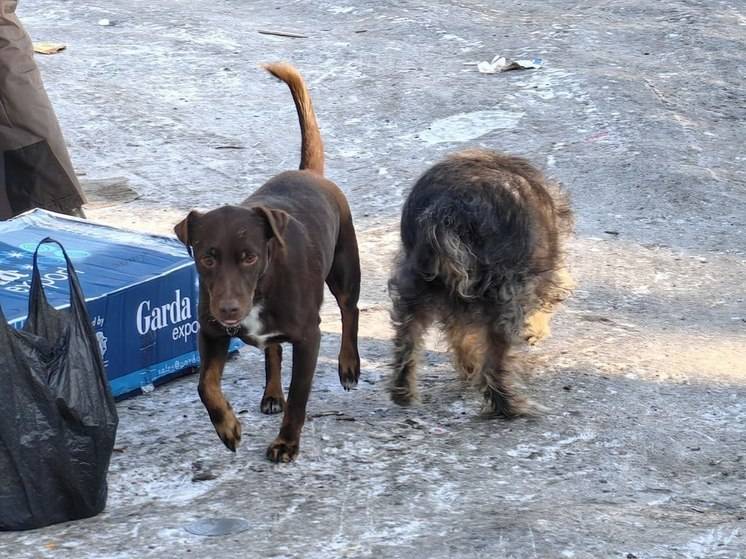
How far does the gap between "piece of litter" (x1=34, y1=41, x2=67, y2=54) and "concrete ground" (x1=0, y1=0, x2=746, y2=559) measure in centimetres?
13

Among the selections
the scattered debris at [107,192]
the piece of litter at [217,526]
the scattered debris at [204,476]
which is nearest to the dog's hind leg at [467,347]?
the scattered debris at [204,476]

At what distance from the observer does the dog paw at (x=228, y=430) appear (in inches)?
188

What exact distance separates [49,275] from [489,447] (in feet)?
6.68

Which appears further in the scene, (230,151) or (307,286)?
(230,151)

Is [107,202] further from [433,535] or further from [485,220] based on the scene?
[433,535]

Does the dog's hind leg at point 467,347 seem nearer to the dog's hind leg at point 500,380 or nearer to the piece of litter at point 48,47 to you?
the dog's hind leg at point 500,380

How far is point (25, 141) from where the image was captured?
6930 millimetres

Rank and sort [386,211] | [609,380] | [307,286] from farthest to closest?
Result: [386,211] < [609,380] < [307,286]

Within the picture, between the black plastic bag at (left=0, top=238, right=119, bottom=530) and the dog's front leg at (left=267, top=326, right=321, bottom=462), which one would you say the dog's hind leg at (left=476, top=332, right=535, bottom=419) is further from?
the black plastic bag at (left=0, top=238, right=119, bottom=530)

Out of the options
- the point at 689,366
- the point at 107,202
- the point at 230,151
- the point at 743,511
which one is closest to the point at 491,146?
the point at 230,151

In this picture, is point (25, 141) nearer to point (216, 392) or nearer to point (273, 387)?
point (273, 387)

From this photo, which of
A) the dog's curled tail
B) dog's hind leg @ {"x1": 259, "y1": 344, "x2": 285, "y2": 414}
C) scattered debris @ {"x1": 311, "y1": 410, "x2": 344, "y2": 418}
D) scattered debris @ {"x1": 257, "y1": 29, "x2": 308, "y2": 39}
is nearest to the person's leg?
the dog's curled tail

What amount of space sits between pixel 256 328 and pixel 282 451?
51 cm

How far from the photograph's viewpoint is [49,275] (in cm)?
539
